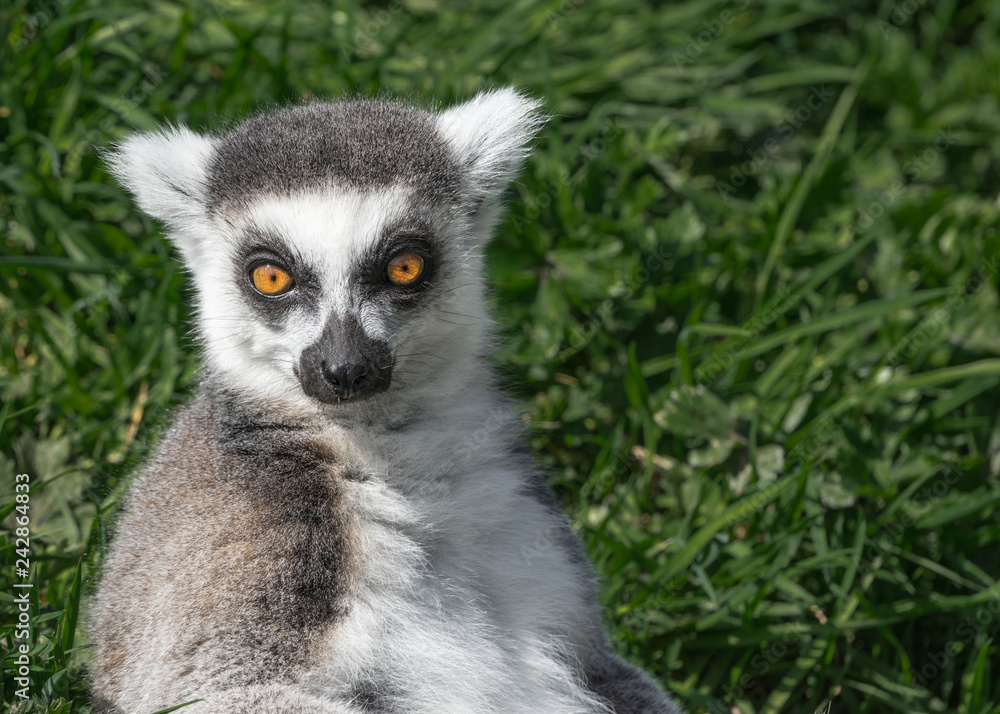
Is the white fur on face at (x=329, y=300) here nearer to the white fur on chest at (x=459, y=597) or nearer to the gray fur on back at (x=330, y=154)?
the gray fur on back at (x=330, y=154)

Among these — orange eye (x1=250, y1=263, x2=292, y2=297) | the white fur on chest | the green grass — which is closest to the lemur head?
orange eye (x1=250, y1=263, x2=292, y2=297)

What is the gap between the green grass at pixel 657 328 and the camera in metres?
3.66

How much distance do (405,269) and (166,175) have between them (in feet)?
2.63

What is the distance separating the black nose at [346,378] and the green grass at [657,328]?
2.63 ft

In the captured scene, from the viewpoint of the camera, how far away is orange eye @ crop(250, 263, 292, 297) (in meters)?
2.65

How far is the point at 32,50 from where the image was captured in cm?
453

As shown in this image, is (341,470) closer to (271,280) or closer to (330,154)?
(271,280)

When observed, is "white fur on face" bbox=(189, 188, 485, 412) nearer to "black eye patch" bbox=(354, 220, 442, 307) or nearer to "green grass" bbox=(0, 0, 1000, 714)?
"black eye patch" bbox=(354, 220, 442, 307)

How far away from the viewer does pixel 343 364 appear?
2.46 meters

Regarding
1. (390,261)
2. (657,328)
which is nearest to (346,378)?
(390,261)

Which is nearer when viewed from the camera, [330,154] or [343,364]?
[343,364]

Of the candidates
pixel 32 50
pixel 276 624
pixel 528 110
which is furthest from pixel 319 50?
pixel 276 624

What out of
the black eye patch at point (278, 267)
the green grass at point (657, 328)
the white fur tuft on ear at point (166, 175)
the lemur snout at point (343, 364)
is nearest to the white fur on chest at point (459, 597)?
the lemur snout at point (343, 364)

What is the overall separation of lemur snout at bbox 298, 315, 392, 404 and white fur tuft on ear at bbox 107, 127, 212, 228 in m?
0.68
